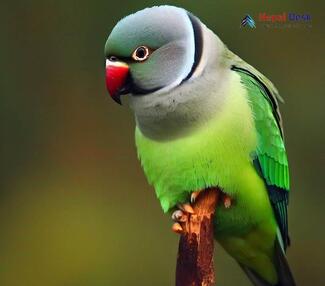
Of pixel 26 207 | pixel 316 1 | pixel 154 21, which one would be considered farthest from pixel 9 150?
pixel 154 21

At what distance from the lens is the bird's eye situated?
1254 millimetres

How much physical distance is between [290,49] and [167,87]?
1.08 meters

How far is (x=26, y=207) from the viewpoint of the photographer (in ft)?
7.87

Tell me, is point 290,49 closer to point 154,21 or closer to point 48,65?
point 48,65

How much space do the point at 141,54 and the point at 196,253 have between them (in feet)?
1.19

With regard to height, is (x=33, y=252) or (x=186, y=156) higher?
(x=186, y=156)

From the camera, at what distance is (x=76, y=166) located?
7.78 ft

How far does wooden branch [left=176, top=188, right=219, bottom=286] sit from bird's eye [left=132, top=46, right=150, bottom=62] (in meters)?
0.30

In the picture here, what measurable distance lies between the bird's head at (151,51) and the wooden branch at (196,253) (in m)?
0.25
